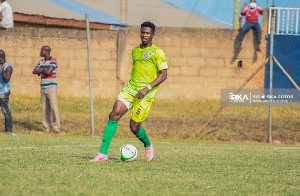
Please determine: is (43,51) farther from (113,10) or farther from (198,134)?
(113,10)

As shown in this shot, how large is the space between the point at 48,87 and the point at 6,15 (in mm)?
3767

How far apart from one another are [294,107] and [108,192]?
1449 centimetres

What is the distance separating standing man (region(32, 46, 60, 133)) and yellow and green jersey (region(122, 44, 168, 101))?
24.6ft

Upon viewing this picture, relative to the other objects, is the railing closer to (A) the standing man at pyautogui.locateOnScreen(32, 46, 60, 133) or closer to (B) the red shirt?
(B) the red shirt

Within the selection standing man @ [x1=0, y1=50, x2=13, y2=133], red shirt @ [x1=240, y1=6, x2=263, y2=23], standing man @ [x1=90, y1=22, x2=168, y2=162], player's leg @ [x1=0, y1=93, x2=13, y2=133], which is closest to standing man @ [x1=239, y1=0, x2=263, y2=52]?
red shirt @ [x1=240, y1=6, x2=263, y2=23]

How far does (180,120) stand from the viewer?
20516mm

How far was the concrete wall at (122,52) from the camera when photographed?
21.7 m

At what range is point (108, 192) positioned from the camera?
7305mm

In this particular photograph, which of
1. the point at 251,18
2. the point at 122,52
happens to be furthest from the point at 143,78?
the point at 122,52

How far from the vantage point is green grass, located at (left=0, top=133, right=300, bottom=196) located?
7555 millimetres

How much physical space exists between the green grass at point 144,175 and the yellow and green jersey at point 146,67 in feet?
3.49

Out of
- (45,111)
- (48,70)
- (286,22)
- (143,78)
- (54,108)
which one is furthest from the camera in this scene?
(286,22)

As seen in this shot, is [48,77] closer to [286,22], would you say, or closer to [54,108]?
[54,108]

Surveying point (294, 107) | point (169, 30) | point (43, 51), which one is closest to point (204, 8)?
point (169, 30)
